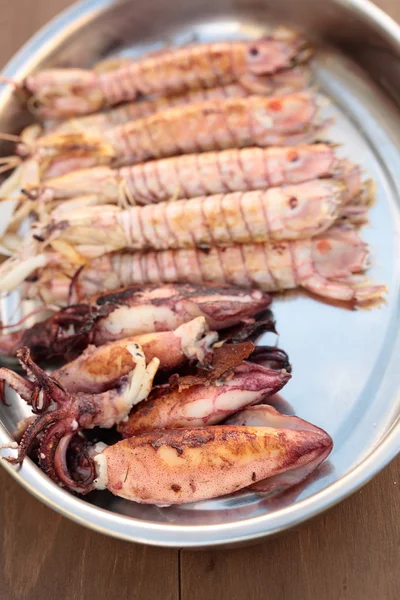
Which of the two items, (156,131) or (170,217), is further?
(156,131)

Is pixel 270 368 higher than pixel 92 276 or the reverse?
the reverse

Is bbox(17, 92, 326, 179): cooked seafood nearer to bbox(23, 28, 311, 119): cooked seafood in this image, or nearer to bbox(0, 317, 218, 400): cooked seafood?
bbox(23, 28, 311, 119): cooked seafood

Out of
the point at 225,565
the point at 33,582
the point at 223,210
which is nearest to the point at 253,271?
the point at 223,210

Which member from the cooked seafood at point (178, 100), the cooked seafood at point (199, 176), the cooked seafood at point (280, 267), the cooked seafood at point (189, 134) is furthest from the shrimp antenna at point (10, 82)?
the cooked seafood at point (280, 267)

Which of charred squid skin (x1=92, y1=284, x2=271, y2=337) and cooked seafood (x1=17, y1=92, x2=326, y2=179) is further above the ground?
cooked seafood (x1=17, y1=92, x2=326, y2=179)

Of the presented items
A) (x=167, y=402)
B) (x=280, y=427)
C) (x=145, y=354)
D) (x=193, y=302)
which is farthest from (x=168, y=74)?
(x=280, y=427)

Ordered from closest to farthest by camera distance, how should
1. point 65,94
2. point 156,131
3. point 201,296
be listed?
1. point 201,296
2. point 156,131
3. point 65,94

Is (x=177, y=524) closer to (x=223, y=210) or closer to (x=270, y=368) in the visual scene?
(x=270, y=368)

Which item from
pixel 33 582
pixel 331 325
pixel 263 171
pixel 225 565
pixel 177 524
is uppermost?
pixel 263 171

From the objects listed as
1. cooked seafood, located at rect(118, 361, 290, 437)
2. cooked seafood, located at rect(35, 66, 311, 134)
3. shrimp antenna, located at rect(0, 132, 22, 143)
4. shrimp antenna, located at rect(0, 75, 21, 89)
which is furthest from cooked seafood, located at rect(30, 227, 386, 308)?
shrimp antenna, located at rect(0, 75, 21, 89)
